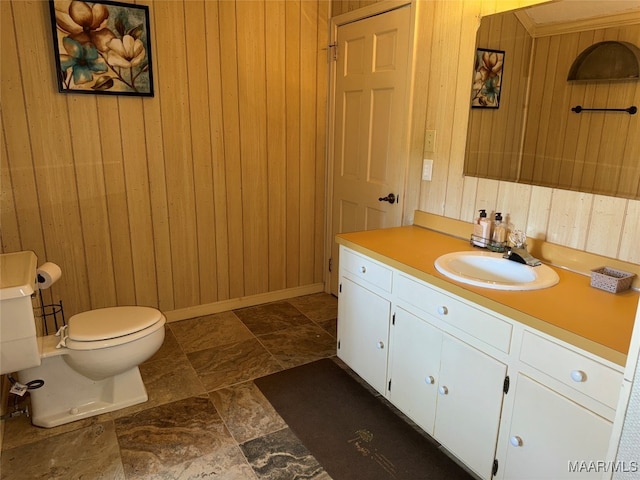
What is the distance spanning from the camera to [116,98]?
8.93 feet

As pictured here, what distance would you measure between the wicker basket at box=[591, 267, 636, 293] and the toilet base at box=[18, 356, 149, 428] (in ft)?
7.00

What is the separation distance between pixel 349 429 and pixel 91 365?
124 centimetres

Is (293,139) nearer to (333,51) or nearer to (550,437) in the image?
(333,51)

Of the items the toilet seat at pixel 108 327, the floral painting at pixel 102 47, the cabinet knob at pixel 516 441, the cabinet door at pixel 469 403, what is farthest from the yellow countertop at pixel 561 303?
the floral painting at pixel 102 47

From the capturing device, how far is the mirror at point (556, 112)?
5.51ft

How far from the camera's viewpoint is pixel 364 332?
2.32 metres

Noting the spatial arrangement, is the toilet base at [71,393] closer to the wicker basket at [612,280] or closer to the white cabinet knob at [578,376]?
the white cabinet knob at [578,376]

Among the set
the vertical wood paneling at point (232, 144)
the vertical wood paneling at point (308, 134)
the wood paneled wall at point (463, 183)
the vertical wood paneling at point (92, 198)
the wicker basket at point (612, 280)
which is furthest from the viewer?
the vertical wood paneling at point (308, 134)

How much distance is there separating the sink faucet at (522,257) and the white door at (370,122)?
39.0 inches

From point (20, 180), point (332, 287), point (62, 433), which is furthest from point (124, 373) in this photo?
point (332, 287)

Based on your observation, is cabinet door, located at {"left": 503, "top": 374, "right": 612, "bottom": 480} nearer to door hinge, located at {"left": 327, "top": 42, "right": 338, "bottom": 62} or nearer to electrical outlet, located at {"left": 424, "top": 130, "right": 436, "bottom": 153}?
electrical outlet, located at {"left": 424, "top": 130, "right": 436, "bottom": 153}

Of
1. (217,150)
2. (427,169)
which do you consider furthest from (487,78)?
(217,150)

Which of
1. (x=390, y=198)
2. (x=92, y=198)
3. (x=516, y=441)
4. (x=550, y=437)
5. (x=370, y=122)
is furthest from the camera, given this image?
(x=370, y=122)

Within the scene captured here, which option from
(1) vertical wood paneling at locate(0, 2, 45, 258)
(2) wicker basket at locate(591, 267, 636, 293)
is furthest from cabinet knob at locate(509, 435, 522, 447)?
(1) vertical wood paneling at locate(0, 2, 45, 258)
